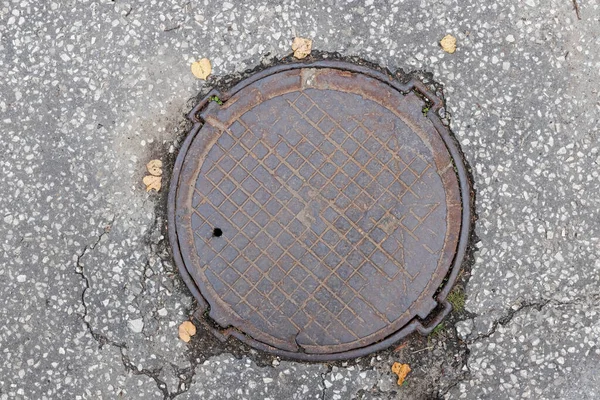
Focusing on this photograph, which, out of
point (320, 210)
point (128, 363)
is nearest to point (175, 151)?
point (320, 210)

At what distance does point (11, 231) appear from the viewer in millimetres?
2896

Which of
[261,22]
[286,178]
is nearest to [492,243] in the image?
[286,178]

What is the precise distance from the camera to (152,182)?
9.39ft

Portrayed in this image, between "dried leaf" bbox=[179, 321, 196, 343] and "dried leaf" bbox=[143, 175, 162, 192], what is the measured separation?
2.33ft

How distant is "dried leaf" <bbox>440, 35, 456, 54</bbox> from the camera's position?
288 cm

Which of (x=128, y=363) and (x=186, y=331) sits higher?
(x=186, y=331)

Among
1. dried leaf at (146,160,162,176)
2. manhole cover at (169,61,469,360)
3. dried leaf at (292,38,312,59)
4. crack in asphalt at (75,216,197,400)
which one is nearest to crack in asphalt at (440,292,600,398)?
manhole cover at (169,61,469,360)

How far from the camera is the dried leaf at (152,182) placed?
2.86 meters

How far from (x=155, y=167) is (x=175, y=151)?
5.2 inches

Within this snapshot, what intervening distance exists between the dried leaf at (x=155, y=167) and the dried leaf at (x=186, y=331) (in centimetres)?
79

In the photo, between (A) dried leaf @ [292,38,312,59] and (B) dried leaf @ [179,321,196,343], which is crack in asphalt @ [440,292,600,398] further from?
(A) dried leaf @ [292,38,312,59]

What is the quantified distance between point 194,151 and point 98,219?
0.62m

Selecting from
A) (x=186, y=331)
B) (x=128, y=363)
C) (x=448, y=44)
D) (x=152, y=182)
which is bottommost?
(x=128, y=363)

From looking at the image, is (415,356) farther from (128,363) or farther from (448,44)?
(448,44)
